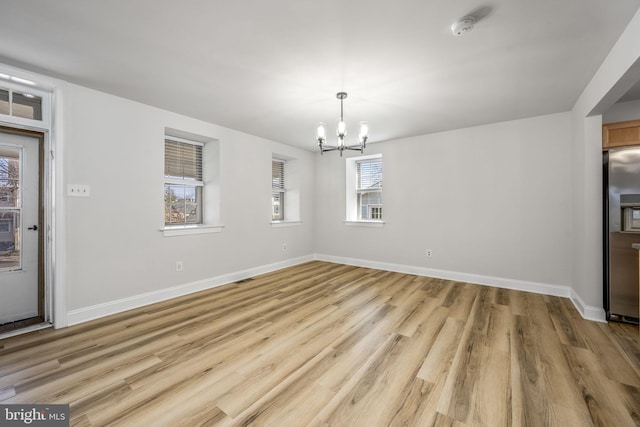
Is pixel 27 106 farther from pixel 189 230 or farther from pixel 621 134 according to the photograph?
pixel 621 134

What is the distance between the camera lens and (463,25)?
5.74ft

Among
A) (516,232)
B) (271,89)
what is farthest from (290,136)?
(516,232)

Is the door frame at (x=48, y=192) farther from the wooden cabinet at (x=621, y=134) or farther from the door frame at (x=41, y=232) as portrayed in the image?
the wooden cabinet at (x=621, y=134)

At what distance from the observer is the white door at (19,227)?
256cm

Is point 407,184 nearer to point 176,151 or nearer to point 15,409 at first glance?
point 176,151

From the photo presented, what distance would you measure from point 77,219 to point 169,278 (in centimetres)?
118

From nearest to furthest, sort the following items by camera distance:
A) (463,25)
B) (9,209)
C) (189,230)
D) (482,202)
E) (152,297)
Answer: (463,25) < (9,209) < (152,297) < (189,230) < (482,202)

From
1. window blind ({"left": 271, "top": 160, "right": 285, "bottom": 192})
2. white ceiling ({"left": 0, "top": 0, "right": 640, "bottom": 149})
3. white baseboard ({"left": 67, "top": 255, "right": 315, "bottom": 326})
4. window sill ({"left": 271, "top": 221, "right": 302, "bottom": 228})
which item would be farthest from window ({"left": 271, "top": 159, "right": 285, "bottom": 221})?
white ceiling ({"left": 0, "top": 0, "right": 640, "bottom": 149})

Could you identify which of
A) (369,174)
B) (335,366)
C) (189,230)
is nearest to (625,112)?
(369,174)

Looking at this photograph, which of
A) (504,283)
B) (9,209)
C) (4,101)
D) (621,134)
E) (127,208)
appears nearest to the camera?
(4,101)

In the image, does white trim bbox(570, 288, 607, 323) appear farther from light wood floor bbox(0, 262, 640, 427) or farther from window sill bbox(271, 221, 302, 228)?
window sill bbox(271, 221, 302, 228)

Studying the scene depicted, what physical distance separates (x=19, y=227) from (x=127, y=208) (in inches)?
35.6

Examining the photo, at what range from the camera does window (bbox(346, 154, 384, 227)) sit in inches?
205

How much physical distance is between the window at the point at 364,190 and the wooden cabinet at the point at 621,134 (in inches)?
117
